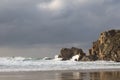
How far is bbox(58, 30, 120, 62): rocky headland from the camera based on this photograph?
272ft

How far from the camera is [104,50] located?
85000mm

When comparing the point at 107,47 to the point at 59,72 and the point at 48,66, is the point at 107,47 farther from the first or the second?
the point at 59,72

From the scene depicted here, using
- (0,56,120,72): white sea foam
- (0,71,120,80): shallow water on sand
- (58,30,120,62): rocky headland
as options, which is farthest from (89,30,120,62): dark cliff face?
(0,71,120,80): shallow water on sand

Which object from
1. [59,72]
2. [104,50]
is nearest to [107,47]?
[104,50]

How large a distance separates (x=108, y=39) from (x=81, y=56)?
7076mm

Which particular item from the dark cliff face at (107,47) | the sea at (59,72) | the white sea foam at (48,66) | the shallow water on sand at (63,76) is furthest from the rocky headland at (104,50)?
the shallow water on sand at (63,76)

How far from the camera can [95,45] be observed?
9094 centimetres

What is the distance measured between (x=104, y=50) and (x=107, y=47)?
921 mm

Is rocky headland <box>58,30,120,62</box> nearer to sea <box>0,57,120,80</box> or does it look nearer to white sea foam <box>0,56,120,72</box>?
white sea foam <box>0,56,120,72</box>

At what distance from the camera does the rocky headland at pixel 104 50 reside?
82.8m

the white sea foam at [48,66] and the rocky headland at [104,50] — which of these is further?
the rocky headland at [104,50]

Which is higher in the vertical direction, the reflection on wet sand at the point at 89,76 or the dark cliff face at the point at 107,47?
the dark cliff face at the point at 107,47

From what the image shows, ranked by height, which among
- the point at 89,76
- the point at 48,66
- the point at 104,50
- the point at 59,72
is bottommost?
the point at 89,76

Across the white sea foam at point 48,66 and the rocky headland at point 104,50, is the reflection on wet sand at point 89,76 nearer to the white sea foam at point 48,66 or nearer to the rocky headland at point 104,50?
the white sea foam at point 48,66
